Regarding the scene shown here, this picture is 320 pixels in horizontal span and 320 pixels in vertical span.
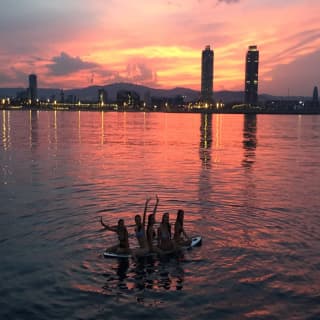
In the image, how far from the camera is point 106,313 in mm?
15602

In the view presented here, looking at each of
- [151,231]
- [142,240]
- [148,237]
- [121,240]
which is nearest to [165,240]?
[148,237]

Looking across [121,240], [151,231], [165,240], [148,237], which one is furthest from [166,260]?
[121,240]

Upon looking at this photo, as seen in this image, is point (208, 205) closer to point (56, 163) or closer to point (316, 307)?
point (316, 307)

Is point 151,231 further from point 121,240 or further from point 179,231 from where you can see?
point 179,231

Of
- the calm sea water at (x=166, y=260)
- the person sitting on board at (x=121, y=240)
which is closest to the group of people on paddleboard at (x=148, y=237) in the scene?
the person sitting on board at (x=121, y=240)

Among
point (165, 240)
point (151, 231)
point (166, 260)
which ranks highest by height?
point (151, 231)

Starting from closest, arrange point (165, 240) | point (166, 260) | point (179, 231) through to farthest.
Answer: point (166, 260) < point (165, 240) < point (179, 231)

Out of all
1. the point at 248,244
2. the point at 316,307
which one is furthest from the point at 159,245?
the point at 316,307

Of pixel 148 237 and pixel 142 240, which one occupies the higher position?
pixel 148 237

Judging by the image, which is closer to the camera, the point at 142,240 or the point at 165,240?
the point at 142,240

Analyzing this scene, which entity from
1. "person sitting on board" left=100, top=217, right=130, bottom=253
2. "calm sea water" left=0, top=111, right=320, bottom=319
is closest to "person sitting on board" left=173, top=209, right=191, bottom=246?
"calm sea water" left=0, top=111, right=320, bottom=319

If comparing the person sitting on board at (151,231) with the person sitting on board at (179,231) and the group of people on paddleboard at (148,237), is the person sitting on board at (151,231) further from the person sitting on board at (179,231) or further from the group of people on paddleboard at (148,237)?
the person sitting on board at (179,231)

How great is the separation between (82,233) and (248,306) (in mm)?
11321

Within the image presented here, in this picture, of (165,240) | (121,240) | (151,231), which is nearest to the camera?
(151,231)
